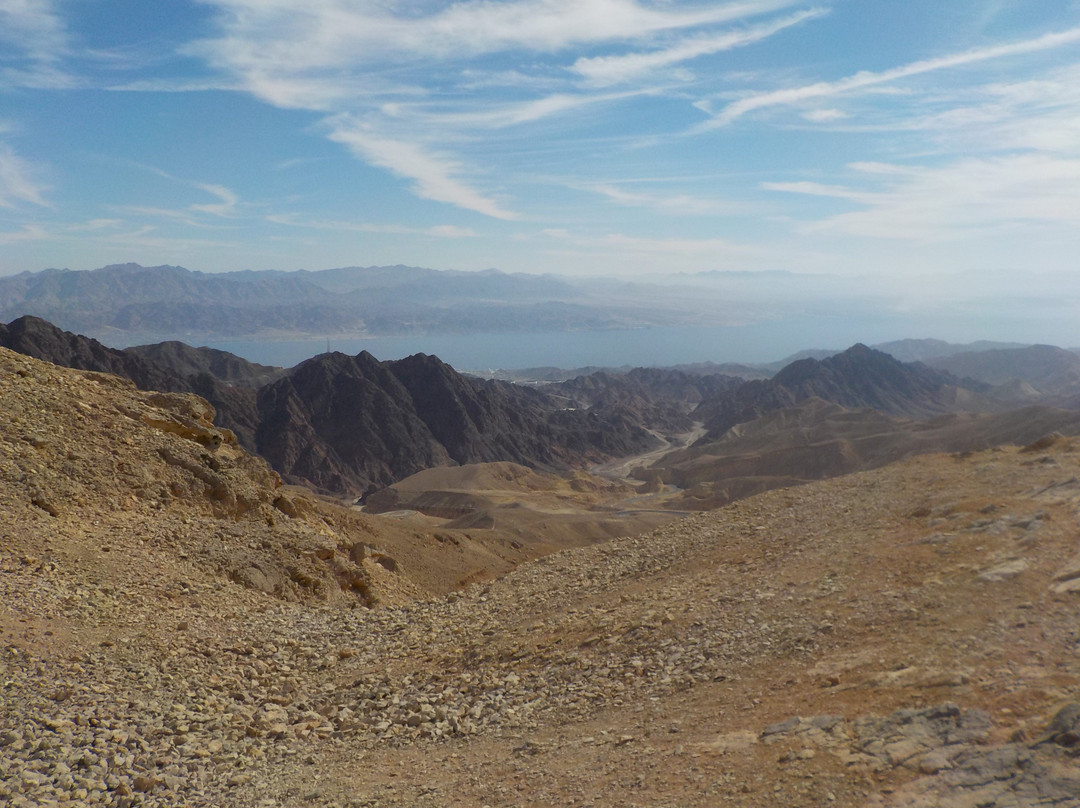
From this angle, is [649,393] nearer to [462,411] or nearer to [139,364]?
[462,411]

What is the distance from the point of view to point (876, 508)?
46.1 feet

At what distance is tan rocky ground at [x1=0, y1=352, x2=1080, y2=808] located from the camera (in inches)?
264

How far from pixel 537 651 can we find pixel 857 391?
129938mm

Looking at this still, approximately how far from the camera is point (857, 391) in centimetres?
13025

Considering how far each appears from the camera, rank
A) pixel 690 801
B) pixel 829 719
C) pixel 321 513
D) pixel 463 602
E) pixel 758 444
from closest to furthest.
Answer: pixel 690 801 → pixel 829 719 → pixel 463 602 → pixel 321 513 → pixel 758 444

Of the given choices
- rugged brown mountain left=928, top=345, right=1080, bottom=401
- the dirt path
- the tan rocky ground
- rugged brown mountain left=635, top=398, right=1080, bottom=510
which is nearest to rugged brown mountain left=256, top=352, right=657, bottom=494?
the dirt path

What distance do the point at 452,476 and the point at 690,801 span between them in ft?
213

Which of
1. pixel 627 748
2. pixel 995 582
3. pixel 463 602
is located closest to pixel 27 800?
pixel 627 748

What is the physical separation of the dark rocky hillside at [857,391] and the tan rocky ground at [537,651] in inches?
4102

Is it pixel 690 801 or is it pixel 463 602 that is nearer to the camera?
pixel 690 801

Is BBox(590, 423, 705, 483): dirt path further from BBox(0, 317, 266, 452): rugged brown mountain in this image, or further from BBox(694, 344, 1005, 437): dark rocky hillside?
BBox(0, 317, 266, 452): rugged brown mountain

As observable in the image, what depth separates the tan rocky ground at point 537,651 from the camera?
22.0 ft

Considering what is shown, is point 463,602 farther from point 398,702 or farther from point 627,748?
point 627,748

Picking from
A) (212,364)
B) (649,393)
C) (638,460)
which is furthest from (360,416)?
(649,393)
